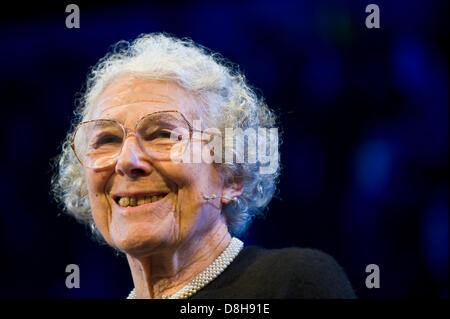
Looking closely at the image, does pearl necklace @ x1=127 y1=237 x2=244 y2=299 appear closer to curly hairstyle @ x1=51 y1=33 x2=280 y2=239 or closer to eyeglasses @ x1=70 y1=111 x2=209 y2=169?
curly hairstyle @ x1=51 y1=33 x2=280 y2=239

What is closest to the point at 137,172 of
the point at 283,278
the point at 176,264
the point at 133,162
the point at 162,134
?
the point at 133,162

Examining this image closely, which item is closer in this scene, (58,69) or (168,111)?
(168,111)

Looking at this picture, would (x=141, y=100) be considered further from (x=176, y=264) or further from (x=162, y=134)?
(x=176, y=264)

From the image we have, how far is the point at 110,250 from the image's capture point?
8.35 ft

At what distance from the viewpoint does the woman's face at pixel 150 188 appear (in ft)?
4.97

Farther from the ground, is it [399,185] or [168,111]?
[168,111]

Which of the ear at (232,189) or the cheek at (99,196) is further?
the ear at (232,189)

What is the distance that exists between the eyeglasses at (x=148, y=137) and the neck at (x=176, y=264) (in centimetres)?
30

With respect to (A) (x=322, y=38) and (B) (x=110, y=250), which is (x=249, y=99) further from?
(B) (x=110, y=250)

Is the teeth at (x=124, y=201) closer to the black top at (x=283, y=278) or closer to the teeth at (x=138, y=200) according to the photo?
the teeth at (x=138, y=200)

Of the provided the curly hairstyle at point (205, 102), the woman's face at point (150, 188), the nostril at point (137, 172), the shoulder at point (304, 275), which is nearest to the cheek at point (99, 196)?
the woman's face at point (150, 188)

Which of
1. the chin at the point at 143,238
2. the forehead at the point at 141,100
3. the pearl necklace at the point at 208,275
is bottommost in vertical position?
the pearl necklace at the point at 208,275
